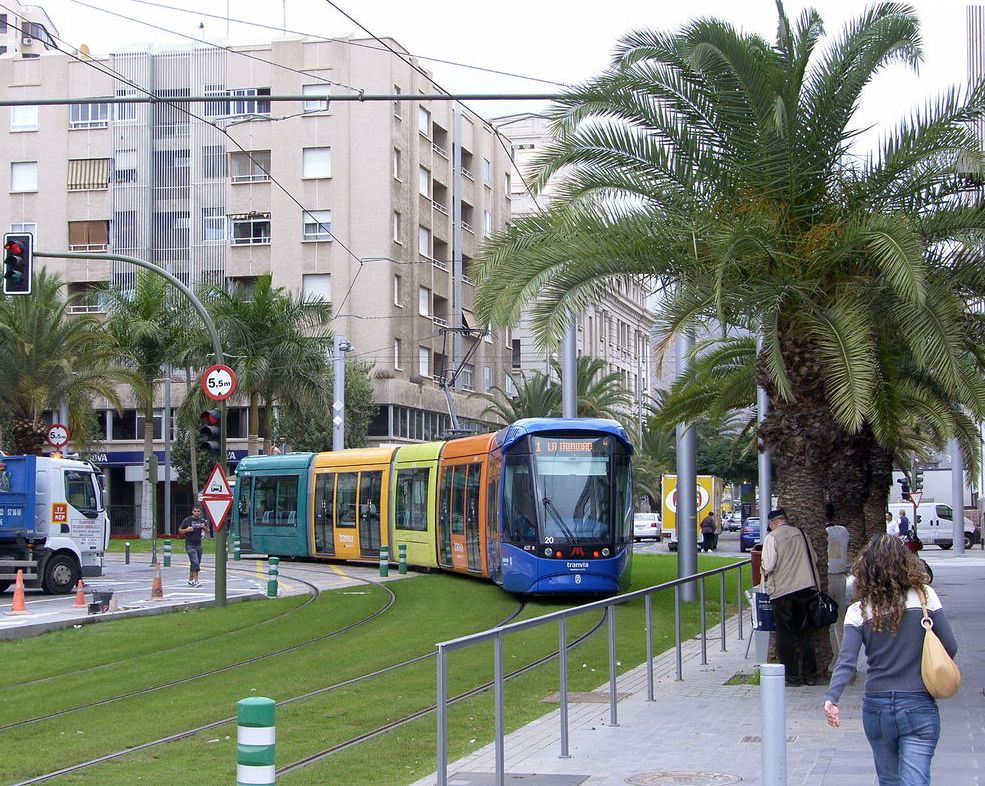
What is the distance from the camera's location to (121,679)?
51.8 ft

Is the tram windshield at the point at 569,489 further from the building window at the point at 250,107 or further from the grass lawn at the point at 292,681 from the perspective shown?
the building window at the point at 250,107

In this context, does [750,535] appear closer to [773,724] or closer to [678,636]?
[678,636]

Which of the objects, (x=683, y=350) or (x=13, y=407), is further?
(x=13, y=407)

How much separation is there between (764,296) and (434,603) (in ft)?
39.6

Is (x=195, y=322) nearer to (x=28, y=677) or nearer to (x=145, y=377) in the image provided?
(x=145, y=377)

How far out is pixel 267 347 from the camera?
4941 centimetres

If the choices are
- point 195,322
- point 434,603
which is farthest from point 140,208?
point 434,603

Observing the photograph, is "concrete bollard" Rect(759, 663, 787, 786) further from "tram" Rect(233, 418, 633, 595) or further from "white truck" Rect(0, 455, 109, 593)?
"white truck" Rect(0, 455, 109, 593)

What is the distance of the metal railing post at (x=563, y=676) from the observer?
10398 millimetres

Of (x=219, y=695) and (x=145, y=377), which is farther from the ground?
(x=145, y=377)

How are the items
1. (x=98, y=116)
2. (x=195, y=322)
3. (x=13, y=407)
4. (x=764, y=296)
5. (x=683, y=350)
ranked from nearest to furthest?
Result: (x=764, y=296), (x=683, y=350), (x=13, y=407), (x=195, y=322), (x=98, y=116)

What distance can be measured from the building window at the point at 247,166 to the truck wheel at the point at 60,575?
Answer: 121 ft

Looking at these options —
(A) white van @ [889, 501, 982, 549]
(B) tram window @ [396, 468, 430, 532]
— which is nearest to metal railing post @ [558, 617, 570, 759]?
(B) tram window @ [396, 468, 430, 532]

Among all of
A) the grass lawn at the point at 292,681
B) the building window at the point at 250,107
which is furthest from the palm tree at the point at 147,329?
the grass lawn at the point at 292,681
